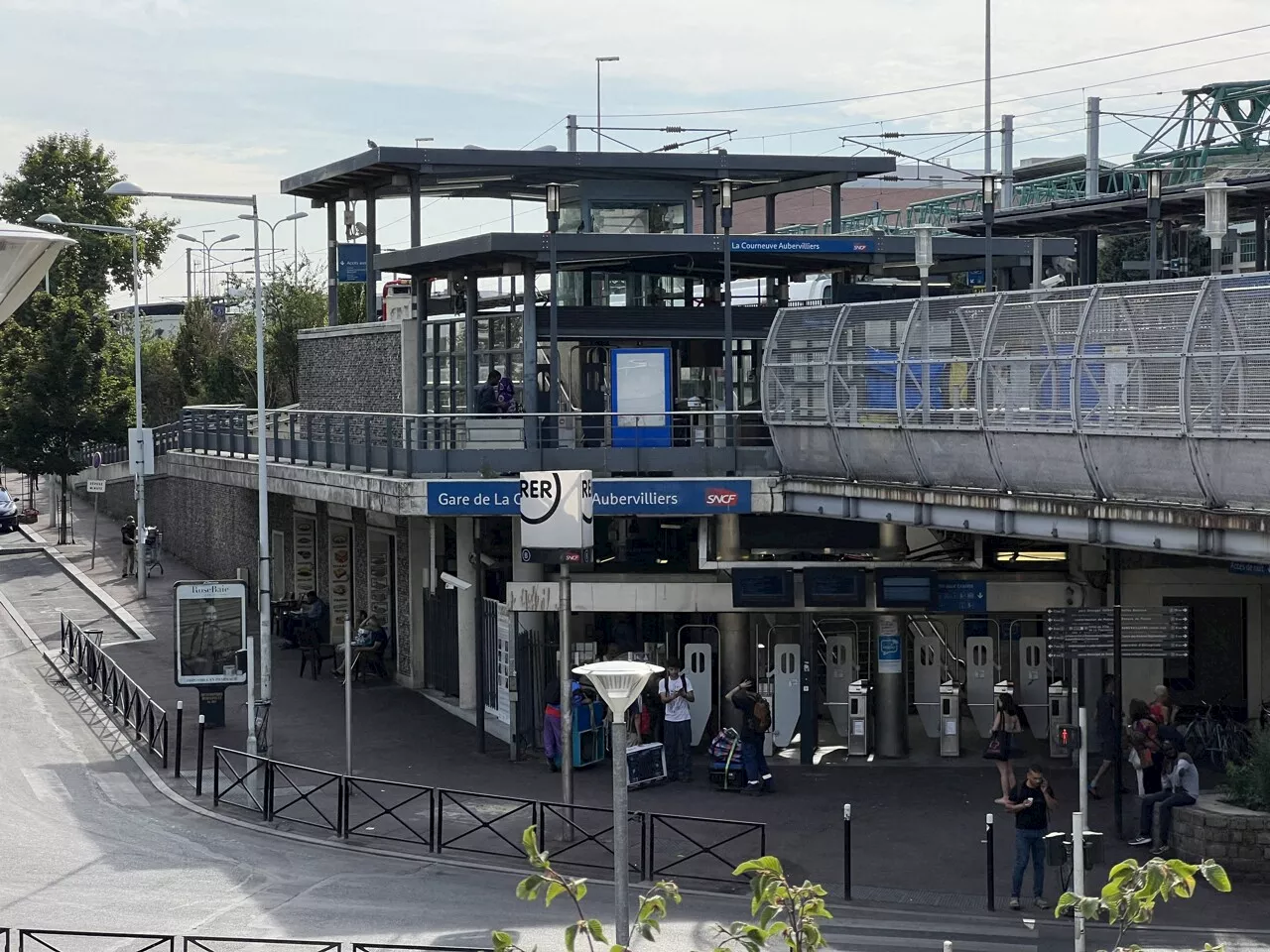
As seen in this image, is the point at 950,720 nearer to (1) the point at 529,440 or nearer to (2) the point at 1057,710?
(2) the point at 1057,710

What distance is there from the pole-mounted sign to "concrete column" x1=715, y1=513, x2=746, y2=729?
16.0ft

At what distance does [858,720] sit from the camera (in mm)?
24891

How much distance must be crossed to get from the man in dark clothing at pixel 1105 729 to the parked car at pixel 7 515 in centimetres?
4364

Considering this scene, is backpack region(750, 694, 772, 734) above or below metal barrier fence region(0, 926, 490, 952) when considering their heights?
above

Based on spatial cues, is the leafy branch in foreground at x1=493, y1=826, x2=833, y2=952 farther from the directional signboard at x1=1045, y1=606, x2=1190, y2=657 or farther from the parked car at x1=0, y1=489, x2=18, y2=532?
the parked car at x1=0, y1=489, x2=18, y2=532

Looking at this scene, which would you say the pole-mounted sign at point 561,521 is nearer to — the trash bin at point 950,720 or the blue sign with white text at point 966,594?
the blue sign with white text at point 966,594

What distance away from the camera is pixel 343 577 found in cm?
3559

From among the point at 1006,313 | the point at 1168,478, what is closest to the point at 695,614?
the point at 1006,313

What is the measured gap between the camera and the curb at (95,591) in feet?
121

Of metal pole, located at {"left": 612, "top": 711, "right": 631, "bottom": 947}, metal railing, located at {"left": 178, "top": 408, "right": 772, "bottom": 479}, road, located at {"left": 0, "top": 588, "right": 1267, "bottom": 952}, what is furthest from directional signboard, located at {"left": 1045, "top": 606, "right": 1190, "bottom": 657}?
metal pole, located at {"left": 612, "top": 711, "right": 631, "bottom": 947}

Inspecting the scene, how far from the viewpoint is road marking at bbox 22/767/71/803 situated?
22.5 metres

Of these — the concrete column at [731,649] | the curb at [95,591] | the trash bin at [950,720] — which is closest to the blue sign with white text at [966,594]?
the trash bin at [950,720]

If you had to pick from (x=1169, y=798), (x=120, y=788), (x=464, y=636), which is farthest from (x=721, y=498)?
(x=120, y=788)

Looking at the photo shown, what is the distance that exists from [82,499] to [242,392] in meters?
15.1
